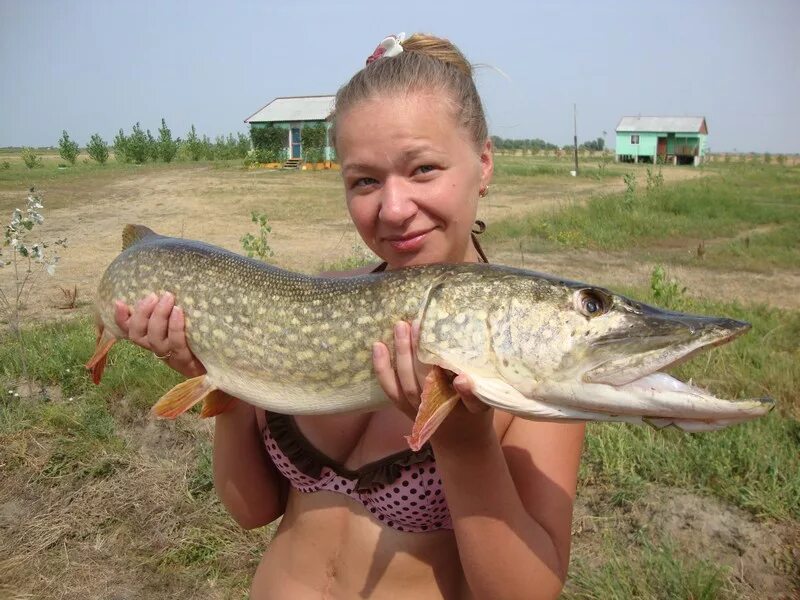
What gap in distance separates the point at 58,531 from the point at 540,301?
3.44 meters

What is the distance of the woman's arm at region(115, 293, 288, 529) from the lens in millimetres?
2094

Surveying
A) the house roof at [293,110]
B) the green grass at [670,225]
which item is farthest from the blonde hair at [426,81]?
the house roof at [293,110]

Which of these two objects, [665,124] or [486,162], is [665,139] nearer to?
[665,124]

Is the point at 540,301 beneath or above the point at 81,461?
above

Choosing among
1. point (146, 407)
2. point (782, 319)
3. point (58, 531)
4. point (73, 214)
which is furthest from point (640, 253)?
point (73, 214)

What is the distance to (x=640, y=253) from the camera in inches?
489

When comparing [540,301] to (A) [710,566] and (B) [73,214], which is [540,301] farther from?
(B) [73,214]

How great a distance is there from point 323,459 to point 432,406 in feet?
1.95

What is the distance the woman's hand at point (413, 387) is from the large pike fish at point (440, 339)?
0.11 ft

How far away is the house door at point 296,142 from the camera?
40750 millimetres

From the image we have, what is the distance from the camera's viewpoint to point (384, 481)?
1.77 metres

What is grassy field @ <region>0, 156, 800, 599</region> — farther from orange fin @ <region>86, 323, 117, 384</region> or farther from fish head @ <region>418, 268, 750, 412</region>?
fish head @ <region>418, 268, 750, 412</region>

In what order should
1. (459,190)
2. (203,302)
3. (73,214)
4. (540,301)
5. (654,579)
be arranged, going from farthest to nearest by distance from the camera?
1. (73,214)
2. (654,579)
3. (203,302)
4. (459,190)
5. (540,301)

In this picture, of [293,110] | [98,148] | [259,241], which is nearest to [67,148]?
[98,148]
